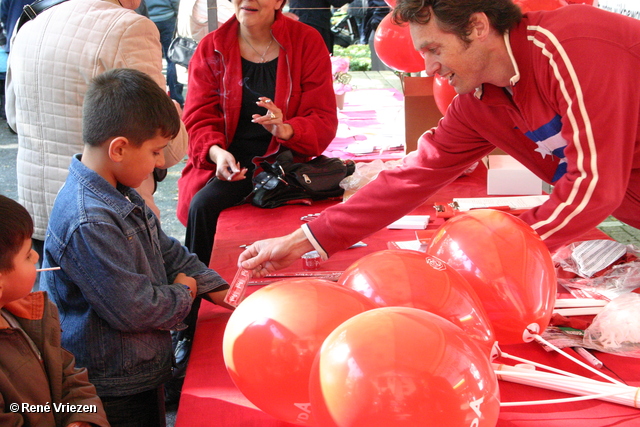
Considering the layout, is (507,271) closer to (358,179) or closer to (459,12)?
(459,12)

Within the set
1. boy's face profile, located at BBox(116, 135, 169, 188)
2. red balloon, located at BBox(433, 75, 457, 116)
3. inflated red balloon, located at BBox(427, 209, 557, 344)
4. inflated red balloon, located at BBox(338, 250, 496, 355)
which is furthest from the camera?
red balloon, located at BBox(433, 75, 457, 116)

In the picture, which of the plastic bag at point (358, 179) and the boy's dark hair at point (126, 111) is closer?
the boy's dark hair at point (126, 111)

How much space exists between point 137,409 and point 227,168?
45.1 inches

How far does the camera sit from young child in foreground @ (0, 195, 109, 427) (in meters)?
1.15

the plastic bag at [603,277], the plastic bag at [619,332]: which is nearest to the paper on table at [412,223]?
the plastic bag at [603,277]

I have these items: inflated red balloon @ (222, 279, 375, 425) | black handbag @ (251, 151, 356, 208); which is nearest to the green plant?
black handbag @ (251, 151, 356, 208)

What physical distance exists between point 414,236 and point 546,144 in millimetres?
569

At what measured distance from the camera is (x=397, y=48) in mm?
2992

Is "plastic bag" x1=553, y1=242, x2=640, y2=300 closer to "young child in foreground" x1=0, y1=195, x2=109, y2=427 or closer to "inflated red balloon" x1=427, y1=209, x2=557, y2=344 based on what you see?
"inflated red balloon" x1=427, y1=209, x2=557, y2=344

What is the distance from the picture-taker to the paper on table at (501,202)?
7.20ft

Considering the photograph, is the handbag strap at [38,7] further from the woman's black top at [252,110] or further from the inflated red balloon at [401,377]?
the inflated red balloon at [401,377]

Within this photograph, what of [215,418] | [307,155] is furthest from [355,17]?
[215,418]

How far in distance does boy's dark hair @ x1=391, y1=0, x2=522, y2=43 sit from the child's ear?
2.46 ft

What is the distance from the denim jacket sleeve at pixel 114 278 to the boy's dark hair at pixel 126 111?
0.80 ft
